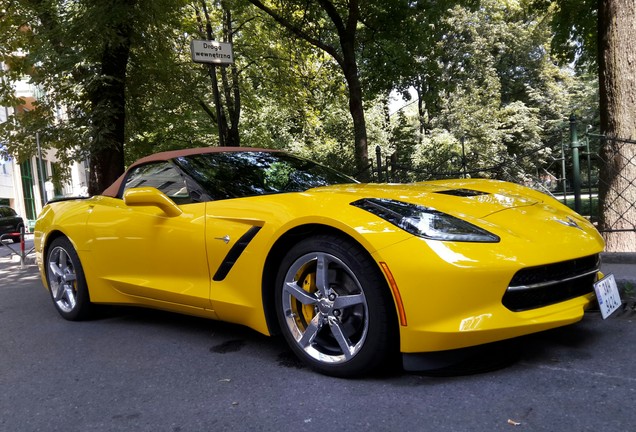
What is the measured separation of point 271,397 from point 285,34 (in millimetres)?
11627

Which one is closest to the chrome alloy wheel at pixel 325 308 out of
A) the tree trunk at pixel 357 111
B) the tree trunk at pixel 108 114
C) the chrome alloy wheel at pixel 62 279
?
the chrome alloy wheel at pixel 62 279

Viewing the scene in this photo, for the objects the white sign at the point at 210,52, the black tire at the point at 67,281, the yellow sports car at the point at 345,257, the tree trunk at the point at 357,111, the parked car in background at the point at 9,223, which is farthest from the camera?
the parked car in background at the point at 9,223

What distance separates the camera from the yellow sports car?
236 cm

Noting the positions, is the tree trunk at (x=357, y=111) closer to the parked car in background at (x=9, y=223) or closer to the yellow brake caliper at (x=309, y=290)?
the yellow brake caliper at (x=309, y=290)

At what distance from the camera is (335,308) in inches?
105

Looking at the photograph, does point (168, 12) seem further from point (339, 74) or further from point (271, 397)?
point (271, 397)

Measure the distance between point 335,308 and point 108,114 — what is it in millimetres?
7869

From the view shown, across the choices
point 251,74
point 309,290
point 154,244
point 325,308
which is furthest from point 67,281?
point 251,74

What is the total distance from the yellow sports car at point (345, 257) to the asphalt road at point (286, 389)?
0.70 ft

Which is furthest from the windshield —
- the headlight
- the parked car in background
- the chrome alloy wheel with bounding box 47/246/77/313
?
the parked car in background

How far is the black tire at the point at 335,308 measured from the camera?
98.5 inches

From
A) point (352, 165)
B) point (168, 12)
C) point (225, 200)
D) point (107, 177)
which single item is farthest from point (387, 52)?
point (225, 200)

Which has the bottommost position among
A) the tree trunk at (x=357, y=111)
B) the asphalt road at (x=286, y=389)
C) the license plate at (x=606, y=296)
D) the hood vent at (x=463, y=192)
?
the asphalt road at (x=286, y=389)

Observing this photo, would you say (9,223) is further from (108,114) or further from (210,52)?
(210,52)
